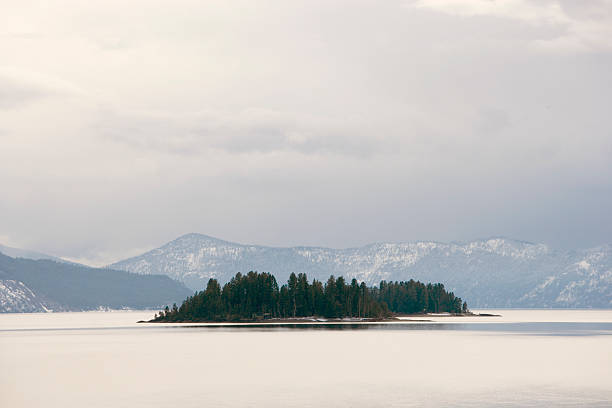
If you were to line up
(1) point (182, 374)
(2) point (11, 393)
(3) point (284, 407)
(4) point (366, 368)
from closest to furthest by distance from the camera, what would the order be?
(3) point (284, 407)
(2) point (11, 393)
(1) point (182, 374)
(4) point (366, 368)

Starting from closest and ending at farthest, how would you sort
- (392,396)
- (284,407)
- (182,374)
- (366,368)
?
(284,407) → (392,396) → (182,374) → (366,368)

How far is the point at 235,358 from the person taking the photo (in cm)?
11819

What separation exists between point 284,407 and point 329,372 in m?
31.3

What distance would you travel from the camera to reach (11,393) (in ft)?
249

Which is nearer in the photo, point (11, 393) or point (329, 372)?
point (11, 393)

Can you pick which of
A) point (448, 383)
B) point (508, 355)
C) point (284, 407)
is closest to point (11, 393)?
point (284, 407)

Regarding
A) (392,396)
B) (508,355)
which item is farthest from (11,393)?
(508,355)

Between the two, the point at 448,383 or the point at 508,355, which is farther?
the point at 508,355

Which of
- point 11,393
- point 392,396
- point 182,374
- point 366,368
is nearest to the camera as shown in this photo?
point 392,396

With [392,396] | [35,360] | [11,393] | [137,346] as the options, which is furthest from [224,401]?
[137,346]

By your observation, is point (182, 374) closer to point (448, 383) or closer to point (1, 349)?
point (448, 383)

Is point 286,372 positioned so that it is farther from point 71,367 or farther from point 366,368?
point 71,367

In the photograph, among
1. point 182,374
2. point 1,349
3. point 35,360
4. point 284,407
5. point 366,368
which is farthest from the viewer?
point 1,349

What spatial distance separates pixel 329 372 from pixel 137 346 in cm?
6518
